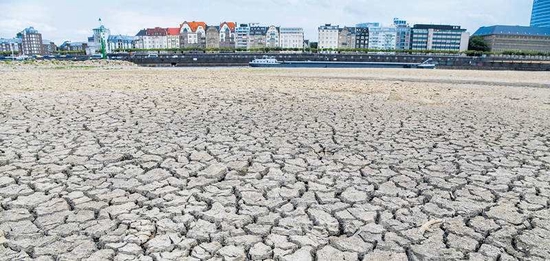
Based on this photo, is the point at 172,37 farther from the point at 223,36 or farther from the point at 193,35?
the point at 223,36

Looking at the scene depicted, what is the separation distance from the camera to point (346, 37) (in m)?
117

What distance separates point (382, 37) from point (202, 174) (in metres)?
123

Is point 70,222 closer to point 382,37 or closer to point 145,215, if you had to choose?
point 145,215

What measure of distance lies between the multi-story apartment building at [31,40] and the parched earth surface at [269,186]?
154 meters

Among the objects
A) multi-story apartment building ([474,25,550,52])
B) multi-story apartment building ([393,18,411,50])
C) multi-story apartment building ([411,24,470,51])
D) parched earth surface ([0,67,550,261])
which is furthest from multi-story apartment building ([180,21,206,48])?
parched earth surface ([0,67,550,261])

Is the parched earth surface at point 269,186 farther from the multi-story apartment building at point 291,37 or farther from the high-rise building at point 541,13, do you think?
the high-rise building at point 541,13

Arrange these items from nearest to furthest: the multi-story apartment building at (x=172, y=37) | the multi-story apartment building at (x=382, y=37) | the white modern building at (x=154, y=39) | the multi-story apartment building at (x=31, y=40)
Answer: the multi-story apartment building at (x=172, y=37), the white modern building at (x=154, y=39), the multi-story apartment building at (x=382, y=37), the multi-story apartment building at (x=31, y=40)

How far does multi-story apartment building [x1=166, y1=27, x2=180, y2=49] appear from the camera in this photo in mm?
113562

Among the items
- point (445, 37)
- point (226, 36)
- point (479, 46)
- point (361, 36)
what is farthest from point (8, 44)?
point (479, 46)

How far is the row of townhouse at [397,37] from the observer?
109 meters

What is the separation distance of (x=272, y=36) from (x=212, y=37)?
16.9 m

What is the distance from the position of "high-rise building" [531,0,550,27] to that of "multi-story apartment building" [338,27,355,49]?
68.6 meters

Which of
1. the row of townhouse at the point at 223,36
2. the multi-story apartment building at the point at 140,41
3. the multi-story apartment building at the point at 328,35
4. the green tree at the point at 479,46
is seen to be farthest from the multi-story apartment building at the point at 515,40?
the multi-story apartment building at the point at 140,41

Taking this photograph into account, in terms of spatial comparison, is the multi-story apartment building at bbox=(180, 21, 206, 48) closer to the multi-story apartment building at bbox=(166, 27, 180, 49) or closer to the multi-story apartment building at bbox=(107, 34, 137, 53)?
the multi-story apartment building at bbox=(166, 27, 180, 49)
